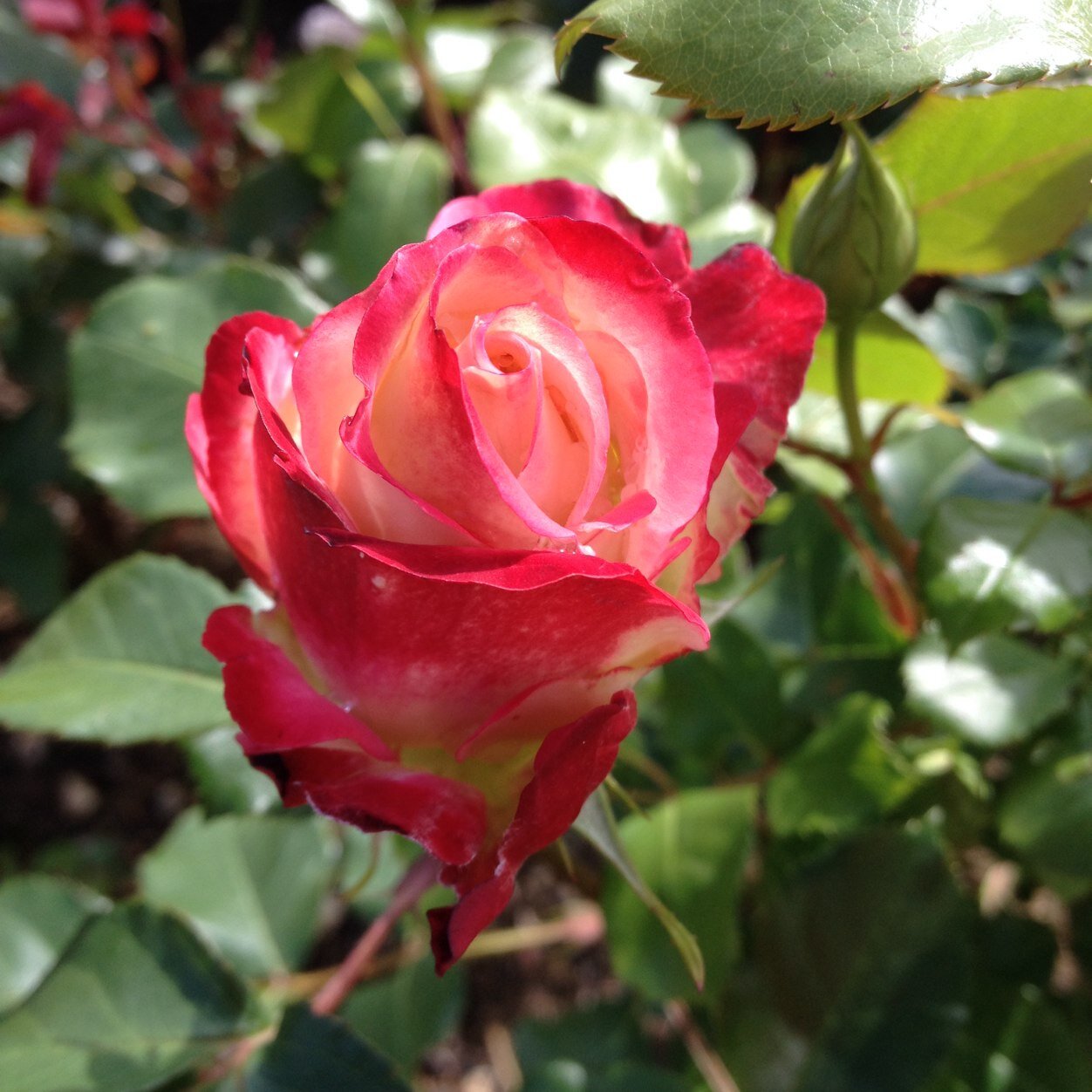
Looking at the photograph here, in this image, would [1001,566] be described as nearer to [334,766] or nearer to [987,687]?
[987,687]

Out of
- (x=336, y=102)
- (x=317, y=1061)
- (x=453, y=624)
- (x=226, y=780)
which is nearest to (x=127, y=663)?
(x=226, y=780)

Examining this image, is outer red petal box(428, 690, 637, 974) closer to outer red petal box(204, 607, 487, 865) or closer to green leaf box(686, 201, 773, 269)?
outer red petal box(204, 607, 487, 865)

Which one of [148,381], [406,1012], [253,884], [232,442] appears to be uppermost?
[232,442]

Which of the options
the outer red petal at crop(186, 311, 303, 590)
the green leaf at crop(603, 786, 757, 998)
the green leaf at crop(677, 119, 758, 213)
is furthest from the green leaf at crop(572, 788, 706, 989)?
the green leaf at crop(677, 119, 758, 213)

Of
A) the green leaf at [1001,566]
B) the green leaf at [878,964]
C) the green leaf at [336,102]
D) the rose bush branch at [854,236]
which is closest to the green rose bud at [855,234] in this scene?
the rose bush branch at [854,236]

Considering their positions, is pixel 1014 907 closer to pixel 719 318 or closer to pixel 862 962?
pixel 862 962

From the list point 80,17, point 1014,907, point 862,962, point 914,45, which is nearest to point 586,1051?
point 862,962

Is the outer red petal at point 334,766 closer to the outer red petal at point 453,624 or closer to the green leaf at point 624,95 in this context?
the outer red petal at point 453,624
